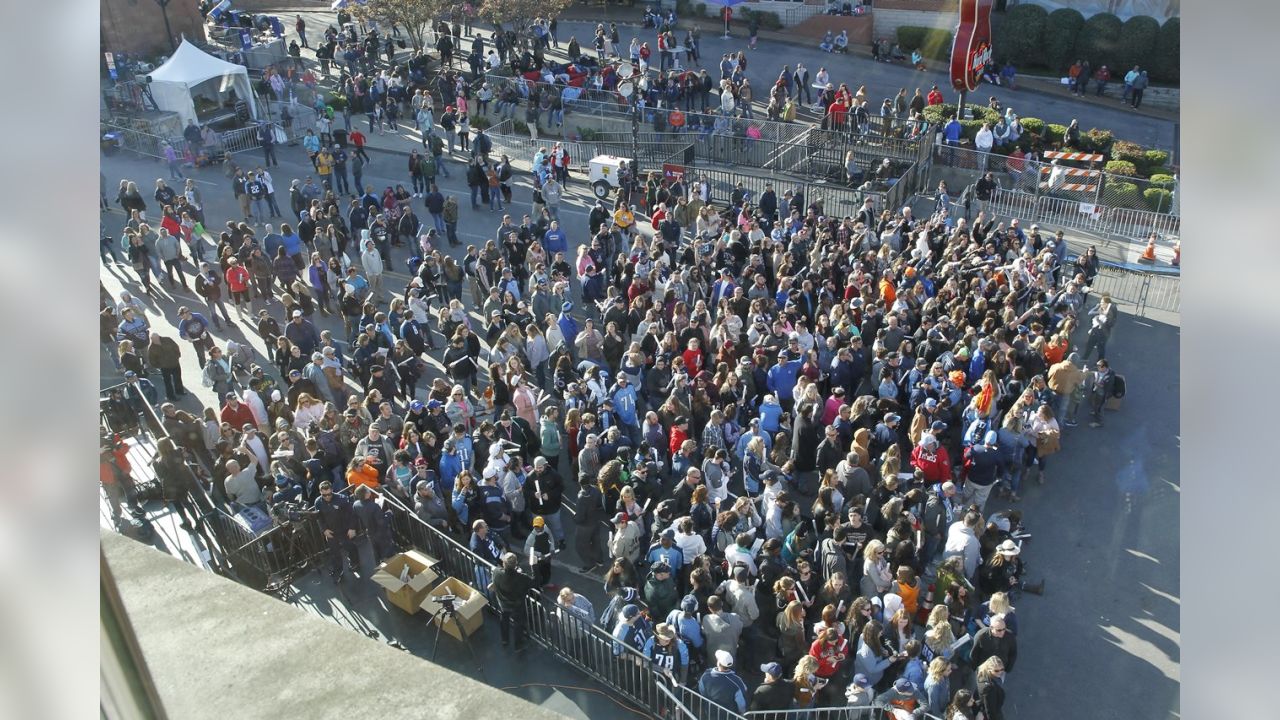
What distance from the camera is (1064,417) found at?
1270 cm

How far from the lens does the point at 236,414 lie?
1184 cm

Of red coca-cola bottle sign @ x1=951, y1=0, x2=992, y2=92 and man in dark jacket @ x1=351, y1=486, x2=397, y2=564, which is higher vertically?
red coca-cola bottle sign @ x1=951, y1=0, x2=992, y2=92

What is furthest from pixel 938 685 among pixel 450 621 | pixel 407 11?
pixel 407 11

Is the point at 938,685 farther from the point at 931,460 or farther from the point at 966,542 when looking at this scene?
the point at 931,460

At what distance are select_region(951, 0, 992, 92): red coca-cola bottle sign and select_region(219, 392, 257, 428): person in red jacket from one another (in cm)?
1551

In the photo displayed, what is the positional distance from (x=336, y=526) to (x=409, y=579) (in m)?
1.02

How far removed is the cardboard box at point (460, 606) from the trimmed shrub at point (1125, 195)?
1496 cm

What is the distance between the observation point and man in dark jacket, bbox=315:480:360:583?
1005cm

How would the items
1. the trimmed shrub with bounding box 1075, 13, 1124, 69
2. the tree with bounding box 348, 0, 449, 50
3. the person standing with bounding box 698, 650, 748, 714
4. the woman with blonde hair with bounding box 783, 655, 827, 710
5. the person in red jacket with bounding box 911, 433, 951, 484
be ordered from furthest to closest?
the tree with bounding box 348, 0, 449, 50 → the trimmed shrub with bounding box 1075, 13, 1124, 69 → the person in red jacket with bounding box 911, 433, 951, 484 → the woman with blonde hair with bounding box 783, 655, 827, 710 → the person standing with bounding box 698, 650, 748, 714

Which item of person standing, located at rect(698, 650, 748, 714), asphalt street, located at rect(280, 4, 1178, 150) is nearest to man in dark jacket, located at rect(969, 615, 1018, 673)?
person standing, located at rect(698, 650, 748, 714)

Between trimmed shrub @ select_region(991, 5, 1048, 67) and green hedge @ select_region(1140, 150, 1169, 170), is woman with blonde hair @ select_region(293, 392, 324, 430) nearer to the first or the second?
green hedge @ select_region(1140, 150, 1169, 170)

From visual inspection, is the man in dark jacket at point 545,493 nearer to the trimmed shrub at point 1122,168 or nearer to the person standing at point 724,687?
the person standing at point 724,687
